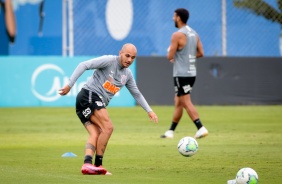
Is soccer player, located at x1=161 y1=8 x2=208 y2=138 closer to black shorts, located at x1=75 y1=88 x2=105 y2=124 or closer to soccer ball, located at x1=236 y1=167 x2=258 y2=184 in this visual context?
black shorts, located at x1=75 y1=88 x2=105 y2=124

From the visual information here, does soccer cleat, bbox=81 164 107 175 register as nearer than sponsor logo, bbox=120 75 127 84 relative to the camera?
Yes

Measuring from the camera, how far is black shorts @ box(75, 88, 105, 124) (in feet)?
37.0

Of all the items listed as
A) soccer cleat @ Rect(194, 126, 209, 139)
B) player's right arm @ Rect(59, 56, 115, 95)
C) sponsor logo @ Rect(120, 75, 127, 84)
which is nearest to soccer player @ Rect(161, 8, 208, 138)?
soccer cleat @ Rect(194, 126, 209, 139)

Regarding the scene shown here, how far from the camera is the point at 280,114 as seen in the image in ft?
75.3

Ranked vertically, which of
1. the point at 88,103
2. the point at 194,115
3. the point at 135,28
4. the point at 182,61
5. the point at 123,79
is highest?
the point at 135,28

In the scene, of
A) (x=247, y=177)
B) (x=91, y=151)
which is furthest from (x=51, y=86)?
(x=247, y=177)

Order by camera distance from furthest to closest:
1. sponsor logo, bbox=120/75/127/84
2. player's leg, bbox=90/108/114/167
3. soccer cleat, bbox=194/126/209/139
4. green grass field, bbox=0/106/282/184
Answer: soccer cleat, bbox=194/126/209/139, sponsor logo, bbox=120/75/127/84, player's leg, bbox=90/108/114/167, green grass field, bbox=0/106/282/184

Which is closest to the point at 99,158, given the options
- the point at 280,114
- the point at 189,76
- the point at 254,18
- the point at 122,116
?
the point at 189,76

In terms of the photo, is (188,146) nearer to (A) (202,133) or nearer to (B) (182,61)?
(A) (202,133)

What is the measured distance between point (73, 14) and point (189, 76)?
369 inches

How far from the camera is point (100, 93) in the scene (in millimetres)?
11359

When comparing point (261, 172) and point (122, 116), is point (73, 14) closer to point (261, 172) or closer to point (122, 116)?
point (122, 116)

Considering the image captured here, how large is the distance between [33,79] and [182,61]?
9036 mm

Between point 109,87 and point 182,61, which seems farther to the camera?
point 182,61
